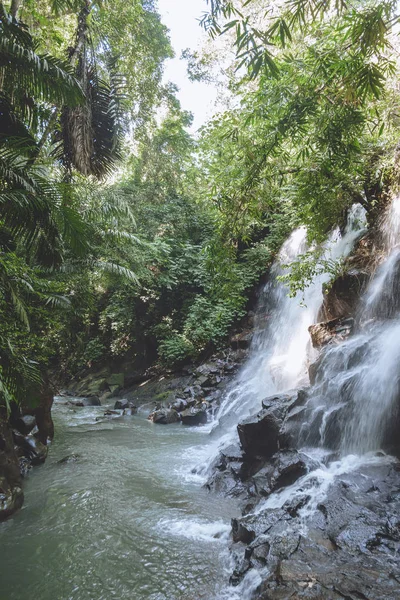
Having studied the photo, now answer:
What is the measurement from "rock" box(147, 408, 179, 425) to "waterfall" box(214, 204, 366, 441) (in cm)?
136

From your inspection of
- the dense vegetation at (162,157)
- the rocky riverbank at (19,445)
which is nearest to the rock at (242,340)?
the dense vegetation at (162,157)

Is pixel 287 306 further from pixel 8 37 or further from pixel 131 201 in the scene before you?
pixel 8 37

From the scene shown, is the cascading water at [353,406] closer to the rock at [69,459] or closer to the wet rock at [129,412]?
the rock at [69,459]

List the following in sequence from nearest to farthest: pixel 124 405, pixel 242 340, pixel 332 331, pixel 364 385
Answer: pixel 364 385 → pixel 332 331 → pixel 124 405 → pixel 242 340

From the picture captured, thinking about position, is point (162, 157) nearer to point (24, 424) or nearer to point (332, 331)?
point (332, 331)

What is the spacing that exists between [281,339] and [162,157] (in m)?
8.93

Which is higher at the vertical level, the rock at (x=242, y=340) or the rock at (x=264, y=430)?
the rock at (x=242, y=340)

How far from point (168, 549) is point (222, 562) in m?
0.69

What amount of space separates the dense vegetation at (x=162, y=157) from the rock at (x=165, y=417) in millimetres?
3761

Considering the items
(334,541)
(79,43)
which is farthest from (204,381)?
(79,43)

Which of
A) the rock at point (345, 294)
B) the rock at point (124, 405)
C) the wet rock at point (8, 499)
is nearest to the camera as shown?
the wet rock at point (8, 499)

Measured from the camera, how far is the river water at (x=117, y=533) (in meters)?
3.45

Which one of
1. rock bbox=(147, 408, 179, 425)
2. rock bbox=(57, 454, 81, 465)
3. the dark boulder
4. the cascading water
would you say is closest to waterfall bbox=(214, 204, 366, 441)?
rock bbox=(147, 408, 179, 425)

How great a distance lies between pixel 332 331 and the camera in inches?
329
